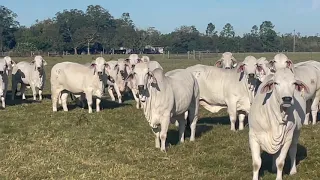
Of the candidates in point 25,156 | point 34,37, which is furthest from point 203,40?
point 25,156

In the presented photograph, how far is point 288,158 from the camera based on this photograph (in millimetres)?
9461

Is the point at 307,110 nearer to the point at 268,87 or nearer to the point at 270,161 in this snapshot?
the point at 270,161

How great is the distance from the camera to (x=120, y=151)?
1069 cm

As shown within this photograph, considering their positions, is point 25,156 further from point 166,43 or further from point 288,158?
point 166,43

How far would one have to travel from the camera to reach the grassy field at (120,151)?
8.88 meters

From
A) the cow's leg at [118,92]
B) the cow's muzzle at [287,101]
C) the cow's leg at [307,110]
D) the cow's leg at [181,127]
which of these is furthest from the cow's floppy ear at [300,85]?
the cow's leg at [118,92]

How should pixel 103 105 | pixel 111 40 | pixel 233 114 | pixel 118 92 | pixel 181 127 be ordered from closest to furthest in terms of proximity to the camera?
pixel 181 127 < pixel 233 114 < pixel 103 105 < pixel 118 92 < pixel 111 40

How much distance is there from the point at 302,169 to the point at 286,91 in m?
2.21

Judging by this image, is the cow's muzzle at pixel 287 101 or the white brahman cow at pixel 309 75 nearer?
the cow's muzzle at pixel 287 101

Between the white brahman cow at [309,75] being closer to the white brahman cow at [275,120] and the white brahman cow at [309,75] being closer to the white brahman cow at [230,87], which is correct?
the white brahman cow at [230,87]

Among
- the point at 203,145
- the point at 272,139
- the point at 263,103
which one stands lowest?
the point at 203,145

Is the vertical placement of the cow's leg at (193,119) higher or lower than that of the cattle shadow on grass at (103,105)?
higher

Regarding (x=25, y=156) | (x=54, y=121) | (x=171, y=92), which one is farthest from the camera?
(x=54, y=121)

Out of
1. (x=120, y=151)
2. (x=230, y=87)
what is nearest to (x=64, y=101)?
(x=230, y=87)
